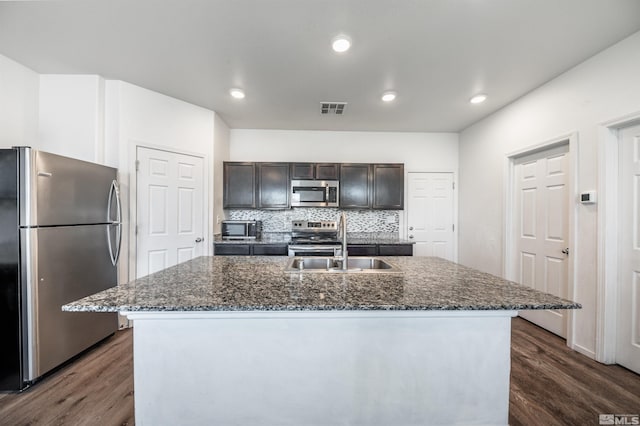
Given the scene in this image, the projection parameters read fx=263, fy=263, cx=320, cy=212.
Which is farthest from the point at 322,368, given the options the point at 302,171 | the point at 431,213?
the point at 431,213

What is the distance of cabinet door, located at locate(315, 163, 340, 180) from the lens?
3932mm

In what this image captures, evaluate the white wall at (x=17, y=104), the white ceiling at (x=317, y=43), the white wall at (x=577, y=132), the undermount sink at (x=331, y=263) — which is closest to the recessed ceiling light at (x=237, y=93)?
the white ceiling at (x=317, y=43)

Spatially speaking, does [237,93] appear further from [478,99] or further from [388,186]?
[478,99]

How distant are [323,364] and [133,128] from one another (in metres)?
3.12

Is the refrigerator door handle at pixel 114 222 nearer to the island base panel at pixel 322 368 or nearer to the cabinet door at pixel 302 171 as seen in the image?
the island base panel at pixel 322 368

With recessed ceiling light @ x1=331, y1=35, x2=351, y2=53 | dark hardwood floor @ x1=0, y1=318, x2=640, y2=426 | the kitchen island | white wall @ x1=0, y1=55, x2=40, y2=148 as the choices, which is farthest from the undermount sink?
white wall @ x1=0, y1=55, x2=40, y2=148

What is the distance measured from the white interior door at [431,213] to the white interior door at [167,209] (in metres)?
3.23

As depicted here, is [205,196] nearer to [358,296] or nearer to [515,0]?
[358,296]

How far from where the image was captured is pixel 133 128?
290cm

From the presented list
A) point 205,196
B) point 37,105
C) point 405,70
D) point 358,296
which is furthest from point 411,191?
point 37,105

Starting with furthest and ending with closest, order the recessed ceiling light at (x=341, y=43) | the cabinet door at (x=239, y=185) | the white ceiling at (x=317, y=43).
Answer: the cabinet door at (x=239, y=185) < the recessed ceiling light at (x=341, y=43) < the white ceiling at (x=317, y=43)

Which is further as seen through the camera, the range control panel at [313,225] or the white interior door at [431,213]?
the white interior door at [431,213]

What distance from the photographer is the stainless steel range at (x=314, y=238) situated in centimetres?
350

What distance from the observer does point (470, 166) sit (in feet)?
13.3
